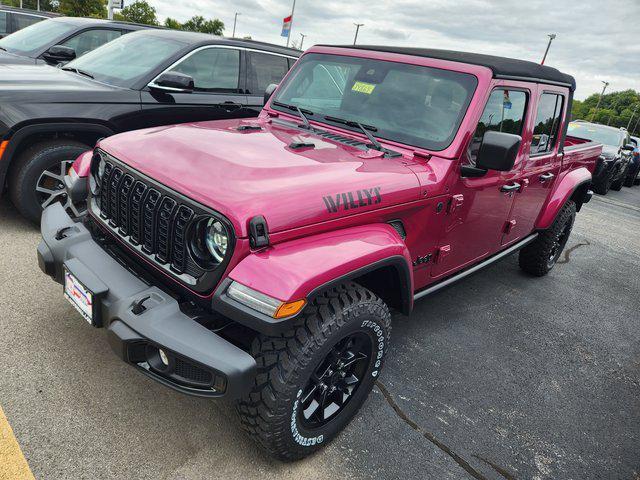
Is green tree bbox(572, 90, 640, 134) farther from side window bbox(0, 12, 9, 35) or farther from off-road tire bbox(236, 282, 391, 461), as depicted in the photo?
off-road tire bbox(236, 282, 391, 461)

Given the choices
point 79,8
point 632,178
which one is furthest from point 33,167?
point 79,8

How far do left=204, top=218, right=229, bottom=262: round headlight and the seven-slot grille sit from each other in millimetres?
90

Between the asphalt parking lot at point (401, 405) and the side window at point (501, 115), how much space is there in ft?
4.98

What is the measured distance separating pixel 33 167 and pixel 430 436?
367 cm

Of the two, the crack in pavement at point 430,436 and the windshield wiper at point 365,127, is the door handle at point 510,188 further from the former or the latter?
the crack in pavement at point 430,436

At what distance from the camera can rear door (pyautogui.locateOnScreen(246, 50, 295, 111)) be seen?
5.26 m

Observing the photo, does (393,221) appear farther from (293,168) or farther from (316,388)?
(316,388)

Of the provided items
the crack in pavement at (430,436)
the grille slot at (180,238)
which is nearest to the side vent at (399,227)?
the crack in pavement at (430,436)

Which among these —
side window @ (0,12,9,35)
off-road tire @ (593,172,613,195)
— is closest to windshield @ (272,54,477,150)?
side window @ (0,12,9,35)

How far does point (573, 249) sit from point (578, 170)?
2114 millimetres

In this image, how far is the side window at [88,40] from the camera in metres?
6.49

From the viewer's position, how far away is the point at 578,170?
4.88 metres

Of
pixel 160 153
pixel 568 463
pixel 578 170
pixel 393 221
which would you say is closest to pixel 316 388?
pixel 393 221

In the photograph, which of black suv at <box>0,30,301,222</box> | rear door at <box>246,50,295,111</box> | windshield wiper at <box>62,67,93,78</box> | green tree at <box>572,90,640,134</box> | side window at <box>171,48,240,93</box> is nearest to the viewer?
black suv at <box>0,30,301,222</box>
